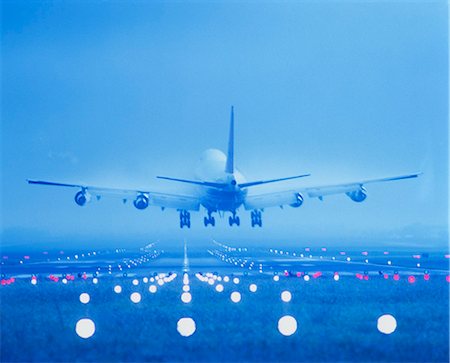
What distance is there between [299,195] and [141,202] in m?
11.4

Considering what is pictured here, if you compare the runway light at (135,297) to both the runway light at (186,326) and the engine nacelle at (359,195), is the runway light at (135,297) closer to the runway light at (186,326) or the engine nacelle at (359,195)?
the runway light at (186,326)

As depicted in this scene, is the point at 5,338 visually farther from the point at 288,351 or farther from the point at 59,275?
the point at 59,275

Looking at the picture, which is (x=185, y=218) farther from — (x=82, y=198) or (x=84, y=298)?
(x=84, y=298)

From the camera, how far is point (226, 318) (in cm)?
2342

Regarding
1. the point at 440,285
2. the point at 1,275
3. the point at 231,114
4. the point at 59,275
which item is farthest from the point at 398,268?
the point at 1,275

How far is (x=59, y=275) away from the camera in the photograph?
40.7 meters

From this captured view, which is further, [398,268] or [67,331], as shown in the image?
[398,268]

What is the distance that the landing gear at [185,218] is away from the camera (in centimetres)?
5444

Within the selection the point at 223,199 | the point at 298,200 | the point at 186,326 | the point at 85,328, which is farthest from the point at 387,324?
the point at 223,199

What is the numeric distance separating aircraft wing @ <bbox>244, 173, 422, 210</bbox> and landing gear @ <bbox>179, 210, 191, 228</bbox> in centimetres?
622

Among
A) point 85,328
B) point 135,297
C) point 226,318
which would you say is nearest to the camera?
point 85,328

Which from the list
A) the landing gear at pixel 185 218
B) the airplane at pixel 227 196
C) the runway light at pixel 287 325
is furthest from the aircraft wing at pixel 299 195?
the runway light at pixel 287 325

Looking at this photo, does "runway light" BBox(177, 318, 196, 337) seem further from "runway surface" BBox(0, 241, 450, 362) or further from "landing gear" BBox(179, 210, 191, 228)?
"landing gear" BBox(179, 210, 191, 228)

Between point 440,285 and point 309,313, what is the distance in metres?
12.7
